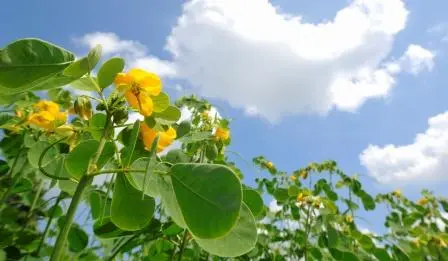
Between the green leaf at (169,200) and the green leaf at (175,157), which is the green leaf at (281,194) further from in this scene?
the green leaf at (169,200)

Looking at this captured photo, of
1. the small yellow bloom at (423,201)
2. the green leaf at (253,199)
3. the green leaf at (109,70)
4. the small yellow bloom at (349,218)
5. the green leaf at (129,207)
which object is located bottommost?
the green leaf at (129,207)

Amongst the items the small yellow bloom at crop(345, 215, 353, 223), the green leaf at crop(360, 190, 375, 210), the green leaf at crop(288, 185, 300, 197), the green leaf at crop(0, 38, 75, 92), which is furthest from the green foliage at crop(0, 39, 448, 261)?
the green leaf at crop(360, 190, 375, 210)

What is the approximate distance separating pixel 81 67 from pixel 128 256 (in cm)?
159

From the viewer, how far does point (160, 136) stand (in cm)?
75

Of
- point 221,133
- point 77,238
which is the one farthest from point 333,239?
point 77,238

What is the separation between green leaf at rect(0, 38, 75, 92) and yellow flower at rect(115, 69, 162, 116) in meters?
0.15

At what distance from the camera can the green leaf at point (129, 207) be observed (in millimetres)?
660

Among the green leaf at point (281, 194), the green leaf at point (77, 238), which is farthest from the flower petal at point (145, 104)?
the green leaf at point (281, 194)

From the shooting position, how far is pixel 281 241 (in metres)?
2.82

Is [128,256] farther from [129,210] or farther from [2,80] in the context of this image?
[2,80]

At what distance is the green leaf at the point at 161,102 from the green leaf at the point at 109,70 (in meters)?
0.08

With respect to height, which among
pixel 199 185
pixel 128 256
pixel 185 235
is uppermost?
pixel 128 256

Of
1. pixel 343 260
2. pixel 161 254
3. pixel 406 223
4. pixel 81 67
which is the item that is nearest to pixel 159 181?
pixel 81 67

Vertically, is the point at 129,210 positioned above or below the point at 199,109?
below
